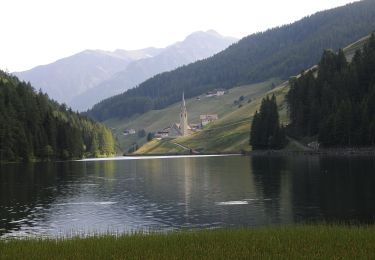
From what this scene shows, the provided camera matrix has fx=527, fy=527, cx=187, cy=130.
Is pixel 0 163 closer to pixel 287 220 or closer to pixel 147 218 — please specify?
pixel 147 218

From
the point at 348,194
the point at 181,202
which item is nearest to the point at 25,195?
the point at 181,202

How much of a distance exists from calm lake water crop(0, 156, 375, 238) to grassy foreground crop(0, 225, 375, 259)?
607 inches

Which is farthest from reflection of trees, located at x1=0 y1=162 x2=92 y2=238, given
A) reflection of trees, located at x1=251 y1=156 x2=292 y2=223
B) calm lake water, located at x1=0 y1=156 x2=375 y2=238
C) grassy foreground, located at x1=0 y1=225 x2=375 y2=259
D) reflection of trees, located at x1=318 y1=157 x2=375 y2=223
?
reflection of trees, located at x1=318 y1=157 x2=375 y2=223

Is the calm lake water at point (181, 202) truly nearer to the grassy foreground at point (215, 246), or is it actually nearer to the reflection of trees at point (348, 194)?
the reflection of trees at point (348, 194)

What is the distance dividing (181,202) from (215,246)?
Answer: 47.9 m

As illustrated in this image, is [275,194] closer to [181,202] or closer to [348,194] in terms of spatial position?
[348,194]

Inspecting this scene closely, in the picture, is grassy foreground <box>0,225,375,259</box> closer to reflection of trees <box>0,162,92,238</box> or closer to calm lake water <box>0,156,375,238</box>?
Result: calm lake water <box>0,156,375,238</box>

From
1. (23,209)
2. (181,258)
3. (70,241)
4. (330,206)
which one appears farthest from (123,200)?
(181,258)

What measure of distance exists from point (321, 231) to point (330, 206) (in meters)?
32.3

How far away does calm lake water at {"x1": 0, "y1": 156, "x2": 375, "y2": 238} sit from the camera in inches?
2422

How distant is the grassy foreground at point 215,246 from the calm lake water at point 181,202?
1542 centimetres

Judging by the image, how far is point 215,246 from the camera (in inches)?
1357

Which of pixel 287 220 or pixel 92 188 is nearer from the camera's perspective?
pixel 287 220

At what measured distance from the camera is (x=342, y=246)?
3319cm
